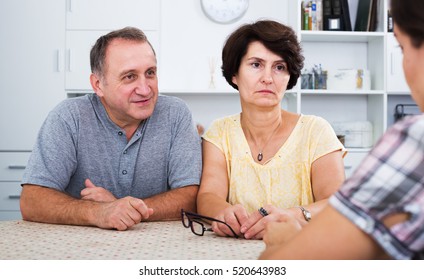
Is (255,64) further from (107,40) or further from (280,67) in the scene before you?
(107,40)

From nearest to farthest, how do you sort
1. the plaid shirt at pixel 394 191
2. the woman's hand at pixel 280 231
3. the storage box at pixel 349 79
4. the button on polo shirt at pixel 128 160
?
the plaid shirt at pixel 394 191
the woman's hand at pixel 280 231
the button on polo shirt at pixel 128 160
the storage box at pixel 349 79

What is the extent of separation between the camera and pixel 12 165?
3.59 meters

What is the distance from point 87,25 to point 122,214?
8.53 ft

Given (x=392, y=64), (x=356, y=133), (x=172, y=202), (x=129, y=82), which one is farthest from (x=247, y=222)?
(x=392, y=64)

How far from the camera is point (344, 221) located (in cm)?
59

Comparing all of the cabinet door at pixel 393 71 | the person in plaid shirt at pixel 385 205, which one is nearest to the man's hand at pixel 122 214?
the person in plaid shirt at pixel 385 205

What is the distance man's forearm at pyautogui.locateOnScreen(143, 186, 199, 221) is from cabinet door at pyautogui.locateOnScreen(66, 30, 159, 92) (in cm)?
218

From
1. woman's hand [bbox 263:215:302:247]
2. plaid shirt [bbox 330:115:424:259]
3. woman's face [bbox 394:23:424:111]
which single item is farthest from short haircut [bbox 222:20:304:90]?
plaid shirt [bbox 330:115:424:259]

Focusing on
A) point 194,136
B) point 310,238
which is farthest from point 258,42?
point 310,238

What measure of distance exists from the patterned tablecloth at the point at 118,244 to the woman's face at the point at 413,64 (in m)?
A: 0.47

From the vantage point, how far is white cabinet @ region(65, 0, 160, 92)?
3641 mm

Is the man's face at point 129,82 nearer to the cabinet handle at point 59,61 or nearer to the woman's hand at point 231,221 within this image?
the woman's hand at point 231,221

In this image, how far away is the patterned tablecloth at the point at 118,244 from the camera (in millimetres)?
1017
